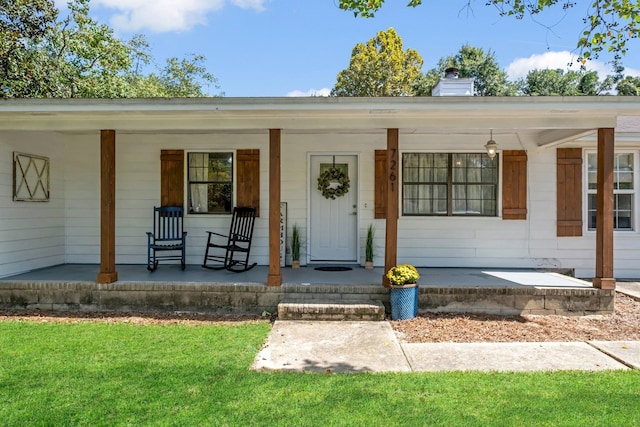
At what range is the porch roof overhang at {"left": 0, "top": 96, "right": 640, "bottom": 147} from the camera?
4.61 m

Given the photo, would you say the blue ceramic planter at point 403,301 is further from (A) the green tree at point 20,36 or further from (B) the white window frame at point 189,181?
(A) the green tree at point 20,36

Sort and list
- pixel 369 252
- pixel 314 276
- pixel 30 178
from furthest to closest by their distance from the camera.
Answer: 1. pixel 369 252
2. pixel 30 178
3. pixel 314 276

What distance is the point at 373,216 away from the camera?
21.8 ft

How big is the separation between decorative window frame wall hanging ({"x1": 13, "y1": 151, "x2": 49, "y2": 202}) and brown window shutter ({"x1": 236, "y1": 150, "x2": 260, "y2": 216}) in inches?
108

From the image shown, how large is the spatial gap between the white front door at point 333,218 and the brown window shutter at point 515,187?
2.24m

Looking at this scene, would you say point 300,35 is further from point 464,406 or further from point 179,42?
point 464,406

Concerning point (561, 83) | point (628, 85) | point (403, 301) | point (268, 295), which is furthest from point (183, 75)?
point (628, 85)

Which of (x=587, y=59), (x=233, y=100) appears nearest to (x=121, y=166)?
(x=233, y=100)

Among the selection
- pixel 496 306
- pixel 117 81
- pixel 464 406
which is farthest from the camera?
pixel 117 81

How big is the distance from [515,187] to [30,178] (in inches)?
272

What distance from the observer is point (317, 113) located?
4.82 meters

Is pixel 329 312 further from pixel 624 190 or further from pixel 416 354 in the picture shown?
pixel 624 190

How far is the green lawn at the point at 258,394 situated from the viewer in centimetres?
247

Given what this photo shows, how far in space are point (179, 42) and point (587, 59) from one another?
1690 cm
